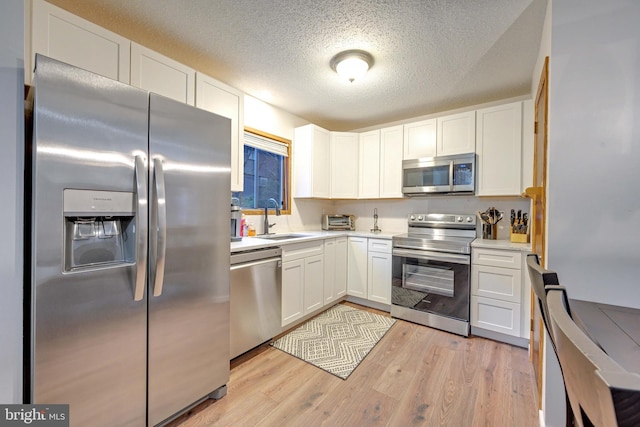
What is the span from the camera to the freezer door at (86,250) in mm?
1044

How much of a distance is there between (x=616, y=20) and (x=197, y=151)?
2206 millimetres

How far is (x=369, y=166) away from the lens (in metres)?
3.56

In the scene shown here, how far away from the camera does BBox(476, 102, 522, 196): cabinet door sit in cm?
259

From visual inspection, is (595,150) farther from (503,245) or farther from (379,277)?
(379,277)

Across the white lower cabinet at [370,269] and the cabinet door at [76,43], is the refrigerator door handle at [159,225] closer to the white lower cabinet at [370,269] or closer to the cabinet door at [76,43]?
the cabinet door at [76,43]

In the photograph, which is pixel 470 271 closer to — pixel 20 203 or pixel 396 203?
pixel 396 203

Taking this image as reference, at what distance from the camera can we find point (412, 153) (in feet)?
10.5

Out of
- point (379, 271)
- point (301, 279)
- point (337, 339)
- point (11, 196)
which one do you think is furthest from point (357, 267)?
point (11, 196)

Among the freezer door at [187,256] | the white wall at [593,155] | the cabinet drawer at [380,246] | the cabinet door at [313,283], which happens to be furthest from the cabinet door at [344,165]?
the white wall at [593,155]

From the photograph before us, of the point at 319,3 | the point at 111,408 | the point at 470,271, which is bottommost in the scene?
the point at 111,408

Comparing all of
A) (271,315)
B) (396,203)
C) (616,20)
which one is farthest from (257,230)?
(616,20)

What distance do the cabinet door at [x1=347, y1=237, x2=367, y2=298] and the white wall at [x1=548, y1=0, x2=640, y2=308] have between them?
1992 mm

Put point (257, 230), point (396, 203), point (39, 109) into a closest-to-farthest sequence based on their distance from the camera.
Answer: point (39, 109), point (257, 230), point (396, 203)

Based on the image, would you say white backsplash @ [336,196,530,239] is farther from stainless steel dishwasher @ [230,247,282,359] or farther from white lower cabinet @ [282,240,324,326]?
stainless steel dishwasher @ [230,247,282,359]
